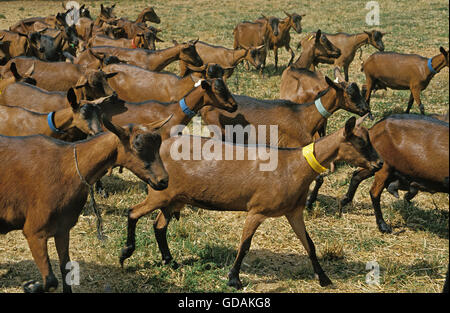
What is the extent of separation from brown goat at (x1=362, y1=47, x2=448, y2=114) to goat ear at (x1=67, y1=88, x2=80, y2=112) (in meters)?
8.34

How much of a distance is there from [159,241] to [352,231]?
2888 millimetres

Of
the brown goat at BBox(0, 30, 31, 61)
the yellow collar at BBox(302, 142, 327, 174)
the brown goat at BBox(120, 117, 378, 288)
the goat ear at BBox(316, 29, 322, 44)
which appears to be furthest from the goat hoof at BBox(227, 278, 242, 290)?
the brown goat at BBox(0, 30, 31, 61)

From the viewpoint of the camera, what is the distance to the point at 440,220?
301 inches

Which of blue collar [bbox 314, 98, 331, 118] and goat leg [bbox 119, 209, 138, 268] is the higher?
blue collar [bbox 314, 98, 331, 118]

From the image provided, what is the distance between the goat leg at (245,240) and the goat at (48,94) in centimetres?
414

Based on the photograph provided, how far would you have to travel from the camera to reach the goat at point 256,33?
18484mm

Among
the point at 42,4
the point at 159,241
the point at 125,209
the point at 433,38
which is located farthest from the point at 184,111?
the point at 42,4

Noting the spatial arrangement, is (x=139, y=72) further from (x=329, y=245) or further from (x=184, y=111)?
(x=329, y=245)

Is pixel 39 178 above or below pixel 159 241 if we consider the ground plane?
above

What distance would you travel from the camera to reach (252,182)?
237 inches

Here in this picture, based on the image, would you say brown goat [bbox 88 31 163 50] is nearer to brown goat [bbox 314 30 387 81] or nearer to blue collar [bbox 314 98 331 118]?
brown goat [bbox 314 30 387 81]

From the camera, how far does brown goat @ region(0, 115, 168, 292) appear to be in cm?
520

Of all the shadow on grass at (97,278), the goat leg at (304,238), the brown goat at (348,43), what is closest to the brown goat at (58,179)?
the shadow on grass at (97,278)
